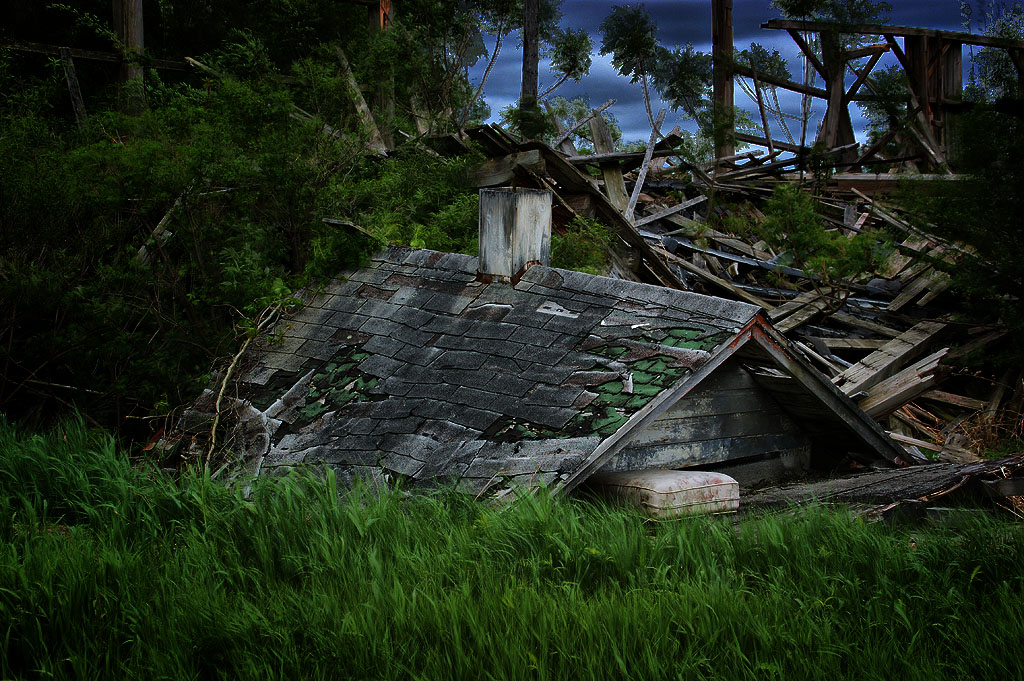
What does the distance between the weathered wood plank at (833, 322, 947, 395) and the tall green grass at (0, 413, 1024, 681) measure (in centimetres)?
647

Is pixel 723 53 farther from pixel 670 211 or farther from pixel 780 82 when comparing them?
pixel 670 211

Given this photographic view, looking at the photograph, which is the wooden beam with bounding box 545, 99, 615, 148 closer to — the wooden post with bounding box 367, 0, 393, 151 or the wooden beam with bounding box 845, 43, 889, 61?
the wooden post with bounding box 367, 0, 393, 151

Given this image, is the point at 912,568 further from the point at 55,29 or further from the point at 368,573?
the point at 55,29

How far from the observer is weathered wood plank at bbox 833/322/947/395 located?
1097 cm

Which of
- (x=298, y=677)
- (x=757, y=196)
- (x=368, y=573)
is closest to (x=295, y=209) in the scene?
(x=368, y=573)

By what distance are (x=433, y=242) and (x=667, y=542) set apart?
7.70 metres

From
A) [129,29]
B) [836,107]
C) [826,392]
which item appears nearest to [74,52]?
[129,29]

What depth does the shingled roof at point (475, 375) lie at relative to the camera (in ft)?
18.1

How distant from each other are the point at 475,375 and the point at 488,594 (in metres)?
2.58

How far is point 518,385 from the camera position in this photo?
6148 millimetres

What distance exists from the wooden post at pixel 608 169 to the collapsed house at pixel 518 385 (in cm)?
731

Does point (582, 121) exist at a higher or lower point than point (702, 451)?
higher

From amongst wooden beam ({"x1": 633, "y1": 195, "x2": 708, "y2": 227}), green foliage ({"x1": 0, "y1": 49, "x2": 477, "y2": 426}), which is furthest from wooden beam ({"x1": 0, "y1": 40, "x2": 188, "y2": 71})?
wooden beam ({"x1": 633, "y1": 195, "x2": 708, "y2": 227})

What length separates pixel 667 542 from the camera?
4684 mm
